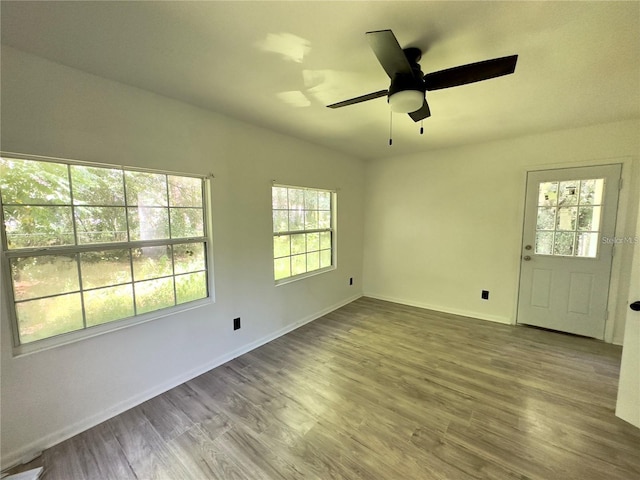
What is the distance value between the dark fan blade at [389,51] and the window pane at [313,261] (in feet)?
8.51

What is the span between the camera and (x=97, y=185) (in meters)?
1.81

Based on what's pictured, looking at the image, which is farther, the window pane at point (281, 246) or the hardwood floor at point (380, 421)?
the window pane at point (281, 246)

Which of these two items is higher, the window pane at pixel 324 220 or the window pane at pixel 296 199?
the window pane at pixel 296 199

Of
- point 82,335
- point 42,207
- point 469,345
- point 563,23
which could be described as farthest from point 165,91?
point 469,345

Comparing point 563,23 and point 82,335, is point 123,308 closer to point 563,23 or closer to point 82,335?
point 82,335

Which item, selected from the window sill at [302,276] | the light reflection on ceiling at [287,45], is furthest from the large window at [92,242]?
the light reflection on ceiling at [287,45]

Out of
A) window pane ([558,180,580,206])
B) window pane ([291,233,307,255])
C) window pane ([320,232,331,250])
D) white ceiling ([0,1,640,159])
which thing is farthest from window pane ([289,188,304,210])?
window pane ([558,180,580,206])

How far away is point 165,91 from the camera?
6.50ft

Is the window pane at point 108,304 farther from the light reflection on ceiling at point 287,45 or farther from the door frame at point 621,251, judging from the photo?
the door frame at point 621,251

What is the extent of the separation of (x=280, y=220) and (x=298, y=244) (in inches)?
18.3

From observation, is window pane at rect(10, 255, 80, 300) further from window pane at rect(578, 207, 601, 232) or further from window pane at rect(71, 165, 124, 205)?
window pane at rect(578, 207, 601, 232)

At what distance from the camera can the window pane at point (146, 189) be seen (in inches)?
Answer: 77.3

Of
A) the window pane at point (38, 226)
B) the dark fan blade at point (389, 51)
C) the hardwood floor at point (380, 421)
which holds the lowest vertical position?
the hardwood floor at point (380, 421)

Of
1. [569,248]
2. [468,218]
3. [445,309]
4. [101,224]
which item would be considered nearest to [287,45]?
[101,224]
